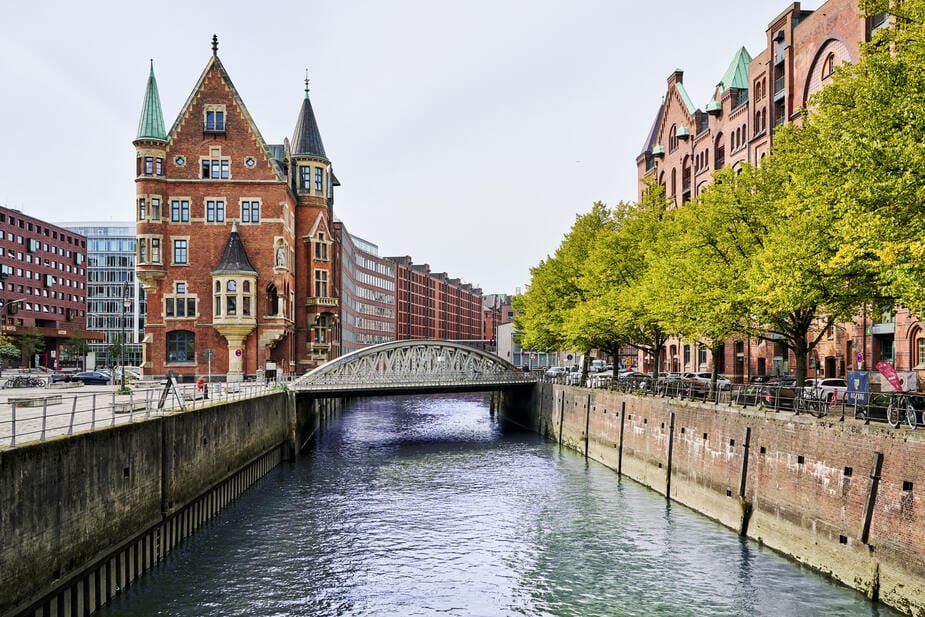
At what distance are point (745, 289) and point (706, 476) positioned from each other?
777cm

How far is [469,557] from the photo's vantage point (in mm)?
25109

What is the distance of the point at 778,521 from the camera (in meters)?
24.2

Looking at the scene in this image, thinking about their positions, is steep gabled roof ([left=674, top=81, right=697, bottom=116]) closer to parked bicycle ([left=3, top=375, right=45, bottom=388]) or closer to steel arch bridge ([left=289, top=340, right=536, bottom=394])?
steel arch bridge ([left=289, top=340, right=536, bottom=394])

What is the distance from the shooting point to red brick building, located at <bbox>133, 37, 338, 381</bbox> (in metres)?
58.3

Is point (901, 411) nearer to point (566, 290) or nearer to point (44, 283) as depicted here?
point (566, 290)

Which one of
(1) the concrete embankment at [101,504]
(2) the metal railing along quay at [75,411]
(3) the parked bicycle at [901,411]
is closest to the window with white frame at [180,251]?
(2) the metal railing along quay at [75,411]

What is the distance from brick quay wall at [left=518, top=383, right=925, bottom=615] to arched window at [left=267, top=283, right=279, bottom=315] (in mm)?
33279

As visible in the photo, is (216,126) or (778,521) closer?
→ (778,521)

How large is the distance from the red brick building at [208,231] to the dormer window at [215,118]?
0.25 ft

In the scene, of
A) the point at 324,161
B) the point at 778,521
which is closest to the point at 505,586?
the point at 778,521

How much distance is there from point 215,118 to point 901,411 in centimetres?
5198

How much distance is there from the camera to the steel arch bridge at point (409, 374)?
51.1 meters

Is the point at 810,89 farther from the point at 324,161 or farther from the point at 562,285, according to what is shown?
the point at 324,161

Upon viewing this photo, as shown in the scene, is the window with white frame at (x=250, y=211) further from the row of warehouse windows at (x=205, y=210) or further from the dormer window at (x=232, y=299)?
the dormer window at (x=232, y=299)
